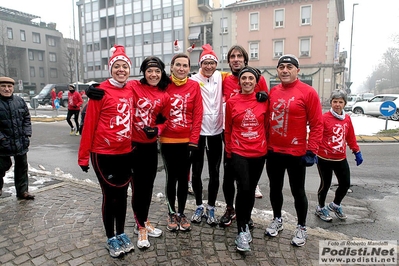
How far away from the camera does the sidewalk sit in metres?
3.11

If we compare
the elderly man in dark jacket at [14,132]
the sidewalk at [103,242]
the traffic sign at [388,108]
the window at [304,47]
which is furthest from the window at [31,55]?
the sidewalk at [103,242]

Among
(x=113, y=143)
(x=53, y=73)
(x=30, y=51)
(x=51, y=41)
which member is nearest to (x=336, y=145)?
(x=113, y=143)

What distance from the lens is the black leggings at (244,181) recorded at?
3307mm

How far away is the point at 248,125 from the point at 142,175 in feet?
4.36

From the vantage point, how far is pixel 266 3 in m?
35.7

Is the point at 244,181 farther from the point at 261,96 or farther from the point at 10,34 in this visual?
the point at 10,34

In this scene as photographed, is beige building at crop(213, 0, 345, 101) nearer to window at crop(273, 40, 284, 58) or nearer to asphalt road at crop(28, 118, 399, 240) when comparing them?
window at crop(273, 40, 284, 58)

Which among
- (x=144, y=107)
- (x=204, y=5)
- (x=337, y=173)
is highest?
(x=204, y=5)

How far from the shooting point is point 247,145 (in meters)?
3.35

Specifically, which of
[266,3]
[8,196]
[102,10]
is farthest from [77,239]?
[102,10]

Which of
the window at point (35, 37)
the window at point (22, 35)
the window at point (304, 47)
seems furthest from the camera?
the window at point (35, 37)

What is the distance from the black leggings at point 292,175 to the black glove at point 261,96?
25.1 inches

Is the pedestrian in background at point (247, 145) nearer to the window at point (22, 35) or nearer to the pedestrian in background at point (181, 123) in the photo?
the pedestrian in background at point (181, 123)

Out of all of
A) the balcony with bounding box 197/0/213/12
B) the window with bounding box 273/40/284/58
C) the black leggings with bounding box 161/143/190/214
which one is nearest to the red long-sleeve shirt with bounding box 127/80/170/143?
the black leggings with bounding box 161/143/190/214
